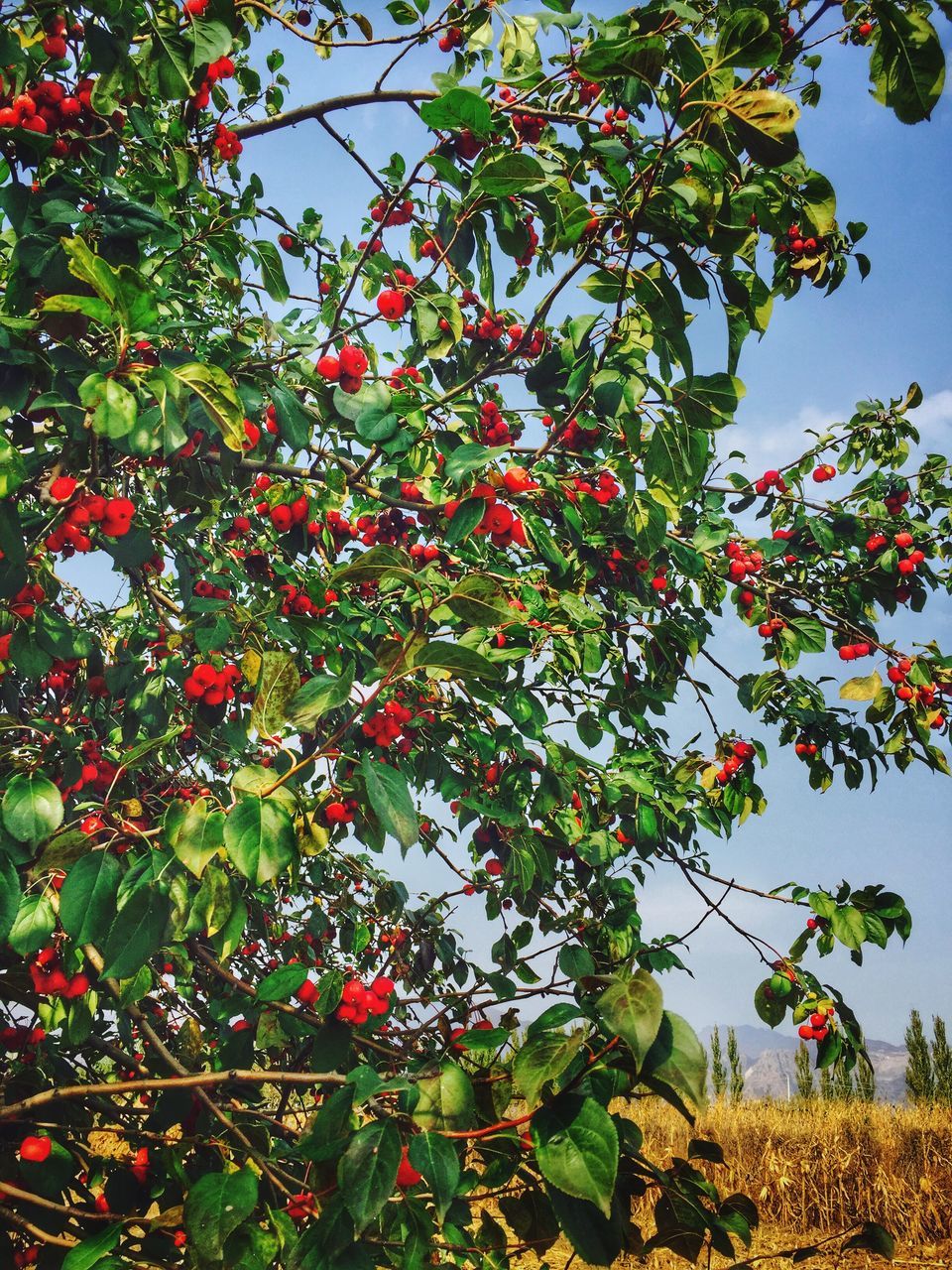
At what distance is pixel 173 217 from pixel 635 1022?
206 centimetres

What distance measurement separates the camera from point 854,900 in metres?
2.43

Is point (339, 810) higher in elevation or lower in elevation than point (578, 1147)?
higher

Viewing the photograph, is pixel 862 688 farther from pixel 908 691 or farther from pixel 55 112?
pixel 55 112

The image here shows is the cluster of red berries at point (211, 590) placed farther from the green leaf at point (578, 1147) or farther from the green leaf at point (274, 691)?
the green leaf at point (578, 1147)

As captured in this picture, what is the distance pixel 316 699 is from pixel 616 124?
1503mm

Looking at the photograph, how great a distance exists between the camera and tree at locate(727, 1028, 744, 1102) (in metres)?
9.88

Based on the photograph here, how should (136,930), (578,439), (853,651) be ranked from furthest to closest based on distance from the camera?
(853,651) → (578,439) → (136,930)

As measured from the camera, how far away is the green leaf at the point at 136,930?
1273mm

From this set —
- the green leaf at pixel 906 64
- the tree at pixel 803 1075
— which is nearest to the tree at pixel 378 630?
the green leaf at pixel 906 64

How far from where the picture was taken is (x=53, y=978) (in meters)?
1.73

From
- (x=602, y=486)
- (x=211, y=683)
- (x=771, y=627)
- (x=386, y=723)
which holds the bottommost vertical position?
(x=386, y=723)

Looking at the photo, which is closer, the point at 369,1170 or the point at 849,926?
the point at 369,1170

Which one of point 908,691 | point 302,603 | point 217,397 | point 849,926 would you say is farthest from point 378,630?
→ point 908,691

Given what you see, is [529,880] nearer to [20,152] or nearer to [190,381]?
[190,381]
